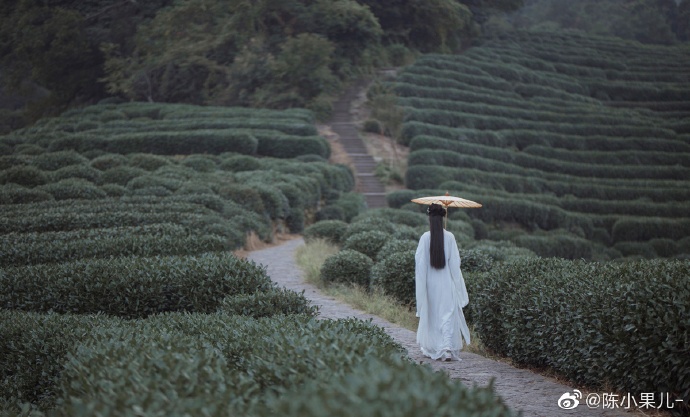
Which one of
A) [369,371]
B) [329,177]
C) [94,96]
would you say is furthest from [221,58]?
[369,371]

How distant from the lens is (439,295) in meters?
8.21

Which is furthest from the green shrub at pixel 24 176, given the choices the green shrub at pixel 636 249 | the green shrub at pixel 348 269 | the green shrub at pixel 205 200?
the green shrub at pixel 636 249

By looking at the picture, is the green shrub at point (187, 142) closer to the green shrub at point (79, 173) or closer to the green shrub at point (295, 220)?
the green shrub at point (295, 220)

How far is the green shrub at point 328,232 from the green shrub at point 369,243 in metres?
4.14

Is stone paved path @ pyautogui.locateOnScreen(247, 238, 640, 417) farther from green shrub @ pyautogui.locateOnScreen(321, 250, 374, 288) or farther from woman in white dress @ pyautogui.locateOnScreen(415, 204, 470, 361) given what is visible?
green shrub @ pyautogui.locateOnScreen(321, 250, 374, 288)

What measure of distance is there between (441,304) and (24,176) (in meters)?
14.6

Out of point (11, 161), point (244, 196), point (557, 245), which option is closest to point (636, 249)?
point (557, 245)

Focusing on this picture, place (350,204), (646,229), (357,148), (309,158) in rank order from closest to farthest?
(350,204)
(646,229)
(309,158)
(357,148)

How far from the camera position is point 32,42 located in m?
41.1

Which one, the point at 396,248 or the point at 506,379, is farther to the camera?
the point at 396,248

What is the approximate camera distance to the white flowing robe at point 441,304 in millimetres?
8023

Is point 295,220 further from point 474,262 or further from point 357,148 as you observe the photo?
point 357,148

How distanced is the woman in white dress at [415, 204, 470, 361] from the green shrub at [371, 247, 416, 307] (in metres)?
2.76

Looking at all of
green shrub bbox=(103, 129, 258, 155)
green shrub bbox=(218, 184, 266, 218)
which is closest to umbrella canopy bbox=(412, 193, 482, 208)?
green shrub bbox=(218, 184, 266, 218)
